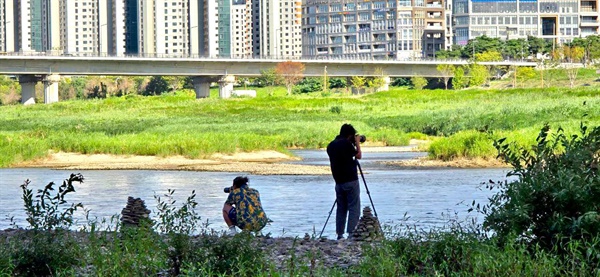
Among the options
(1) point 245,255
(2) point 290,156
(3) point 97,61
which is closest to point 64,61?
(3) point 97,61

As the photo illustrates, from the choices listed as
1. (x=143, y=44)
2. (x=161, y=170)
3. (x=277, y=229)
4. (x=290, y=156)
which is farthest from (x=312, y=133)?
(x=143, y=44)

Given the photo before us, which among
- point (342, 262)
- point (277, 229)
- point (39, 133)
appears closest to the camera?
point (342, 262)

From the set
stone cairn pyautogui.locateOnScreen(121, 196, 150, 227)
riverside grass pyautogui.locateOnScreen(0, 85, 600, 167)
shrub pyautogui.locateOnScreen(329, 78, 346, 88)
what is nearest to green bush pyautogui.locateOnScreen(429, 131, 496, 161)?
riverside grass pyautogui.locateOnScreen(0, 85, 600, 167)

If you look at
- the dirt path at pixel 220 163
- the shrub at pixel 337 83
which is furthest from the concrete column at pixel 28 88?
the dirt path at pixel 220 163

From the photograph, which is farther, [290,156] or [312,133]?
[312,133]

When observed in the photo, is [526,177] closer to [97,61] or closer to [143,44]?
[97,61]

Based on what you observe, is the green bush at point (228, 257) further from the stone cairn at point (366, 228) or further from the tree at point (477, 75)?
the tree at point (477, 75)

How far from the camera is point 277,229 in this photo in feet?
61.8

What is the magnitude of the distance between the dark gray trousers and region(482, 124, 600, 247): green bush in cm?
385

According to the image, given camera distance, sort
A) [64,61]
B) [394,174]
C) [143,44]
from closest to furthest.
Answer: [394,174] → [64,61] → [143,44]

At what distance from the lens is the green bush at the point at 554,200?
1141 centimetres

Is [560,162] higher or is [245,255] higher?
[560,162]

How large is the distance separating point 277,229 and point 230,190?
2.75 m

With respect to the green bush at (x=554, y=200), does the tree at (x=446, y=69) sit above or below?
above
